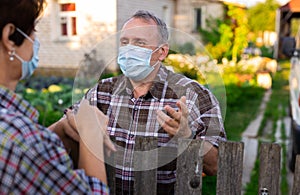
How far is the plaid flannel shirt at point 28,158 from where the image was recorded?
1.09m

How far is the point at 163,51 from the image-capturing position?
1.84 meters

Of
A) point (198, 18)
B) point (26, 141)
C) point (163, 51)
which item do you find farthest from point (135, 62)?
point (198, 18)

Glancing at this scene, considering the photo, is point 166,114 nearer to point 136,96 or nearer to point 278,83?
point 136,96

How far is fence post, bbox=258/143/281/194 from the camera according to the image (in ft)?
5.98

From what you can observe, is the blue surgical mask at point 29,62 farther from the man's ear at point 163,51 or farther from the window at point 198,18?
the window at point 198,18

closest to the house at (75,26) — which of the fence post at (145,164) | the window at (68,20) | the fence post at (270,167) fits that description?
the window at (68,20)

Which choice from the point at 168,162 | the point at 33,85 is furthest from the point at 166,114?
the point at 33,85

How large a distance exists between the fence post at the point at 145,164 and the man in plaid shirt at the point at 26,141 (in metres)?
0.50

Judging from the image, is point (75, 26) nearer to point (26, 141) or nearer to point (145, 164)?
point (145, 164)

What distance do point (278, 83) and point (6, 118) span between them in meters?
14.0

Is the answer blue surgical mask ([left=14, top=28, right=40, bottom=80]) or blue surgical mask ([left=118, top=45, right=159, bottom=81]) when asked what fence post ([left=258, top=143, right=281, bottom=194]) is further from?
blue surgical mask ([left=14, top=28, right=40, bottom=80])

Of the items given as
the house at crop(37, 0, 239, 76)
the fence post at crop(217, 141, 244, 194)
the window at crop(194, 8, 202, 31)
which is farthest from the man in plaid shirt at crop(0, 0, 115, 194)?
the window at crop(194, 8, 202, 31)

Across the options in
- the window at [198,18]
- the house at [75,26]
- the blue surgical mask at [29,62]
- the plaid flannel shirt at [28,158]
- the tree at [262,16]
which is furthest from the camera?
the tree at [262,16]

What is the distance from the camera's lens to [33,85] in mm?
9734
